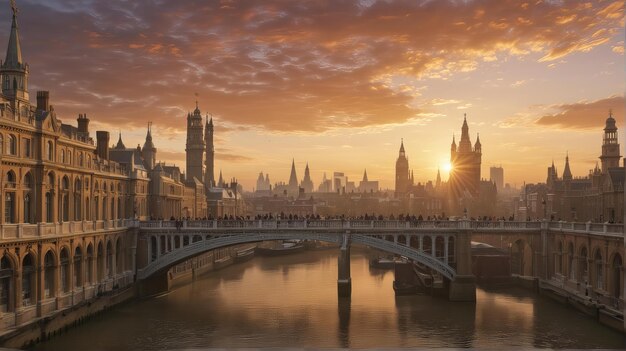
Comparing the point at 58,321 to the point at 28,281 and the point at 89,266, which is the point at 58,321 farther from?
the point at 89,266

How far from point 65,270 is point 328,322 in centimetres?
2334

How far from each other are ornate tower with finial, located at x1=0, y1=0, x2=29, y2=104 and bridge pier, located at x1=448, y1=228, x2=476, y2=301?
43.4 metres

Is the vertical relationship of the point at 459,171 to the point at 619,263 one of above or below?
above

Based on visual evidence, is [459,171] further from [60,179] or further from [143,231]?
[60,179]

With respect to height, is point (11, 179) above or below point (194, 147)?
below

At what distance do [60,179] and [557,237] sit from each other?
49712 mm

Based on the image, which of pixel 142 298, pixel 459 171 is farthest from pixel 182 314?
pixel 459 171

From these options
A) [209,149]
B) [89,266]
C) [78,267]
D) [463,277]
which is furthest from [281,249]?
[78,267]

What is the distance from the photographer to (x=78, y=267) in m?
56.0

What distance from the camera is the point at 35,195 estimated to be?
4844 centimetres

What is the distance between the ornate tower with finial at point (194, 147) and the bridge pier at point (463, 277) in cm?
7890

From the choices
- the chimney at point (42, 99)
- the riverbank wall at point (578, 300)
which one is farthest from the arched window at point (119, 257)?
the riverbank wall at point (578, 300)

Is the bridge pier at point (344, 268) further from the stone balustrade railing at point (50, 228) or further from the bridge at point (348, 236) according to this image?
the stone balustrade railing at point (50, 228)

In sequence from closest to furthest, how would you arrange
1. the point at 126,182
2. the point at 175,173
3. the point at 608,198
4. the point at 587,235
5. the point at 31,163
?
the point at 31,163 < the point at 587,235 < the point at 126,182 < the point at 608,198 < the point at 175,173
